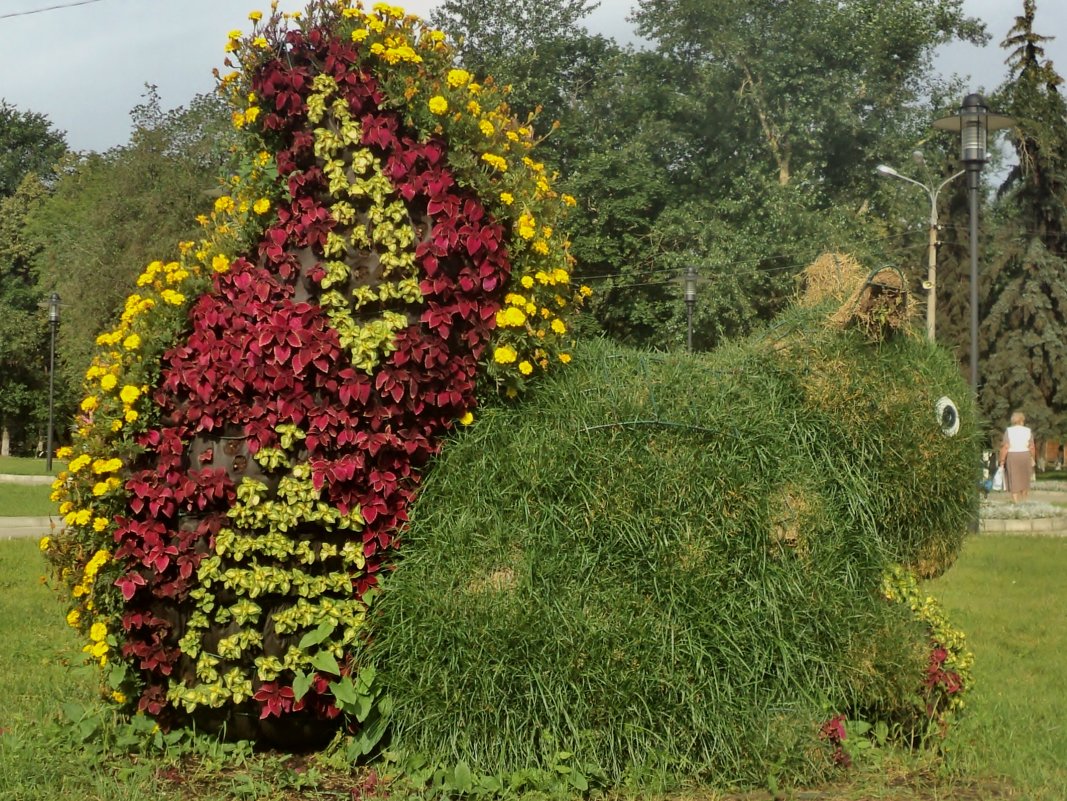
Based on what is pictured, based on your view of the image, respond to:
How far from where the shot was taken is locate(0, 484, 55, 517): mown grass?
16.6 meters

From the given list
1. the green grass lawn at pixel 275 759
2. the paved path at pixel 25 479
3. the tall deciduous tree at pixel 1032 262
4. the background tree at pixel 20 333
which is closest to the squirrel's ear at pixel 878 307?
the green grass lawn at pixel 275 759

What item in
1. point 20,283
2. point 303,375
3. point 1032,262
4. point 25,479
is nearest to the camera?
point 303,375

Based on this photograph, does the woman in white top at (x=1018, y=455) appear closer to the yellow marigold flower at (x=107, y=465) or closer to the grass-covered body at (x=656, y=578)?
the grass-covered body at (x=656, y=578)

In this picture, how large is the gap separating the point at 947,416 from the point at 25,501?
56.0ft

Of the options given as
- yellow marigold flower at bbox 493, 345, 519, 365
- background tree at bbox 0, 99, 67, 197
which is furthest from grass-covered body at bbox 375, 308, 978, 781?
background tree at bbox 0, 99, 67, 197

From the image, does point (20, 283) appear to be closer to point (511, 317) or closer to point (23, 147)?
point (23, 147)

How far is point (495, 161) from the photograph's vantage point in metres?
4.73

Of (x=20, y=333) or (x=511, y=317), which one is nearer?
(x=511, y=317)

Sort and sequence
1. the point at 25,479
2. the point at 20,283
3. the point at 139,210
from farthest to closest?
the point at 20,283 < the point at 139,210 < the point at 25,479

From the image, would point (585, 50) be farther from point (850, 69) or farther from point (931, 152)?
point (931, 152)

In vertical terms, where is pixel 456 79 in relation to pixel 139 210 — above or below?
below

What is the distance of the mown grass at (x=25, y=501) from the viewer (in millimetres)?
16608

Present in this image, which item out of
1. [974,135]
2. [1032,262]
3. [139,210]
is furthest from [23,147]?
[974,135]

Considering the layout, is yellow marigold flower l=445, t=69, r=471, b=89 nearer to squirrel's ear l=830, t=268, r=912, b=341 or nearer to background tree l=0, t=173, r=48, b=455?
squirrel's ear l=830, t=268, r=912, b=341
